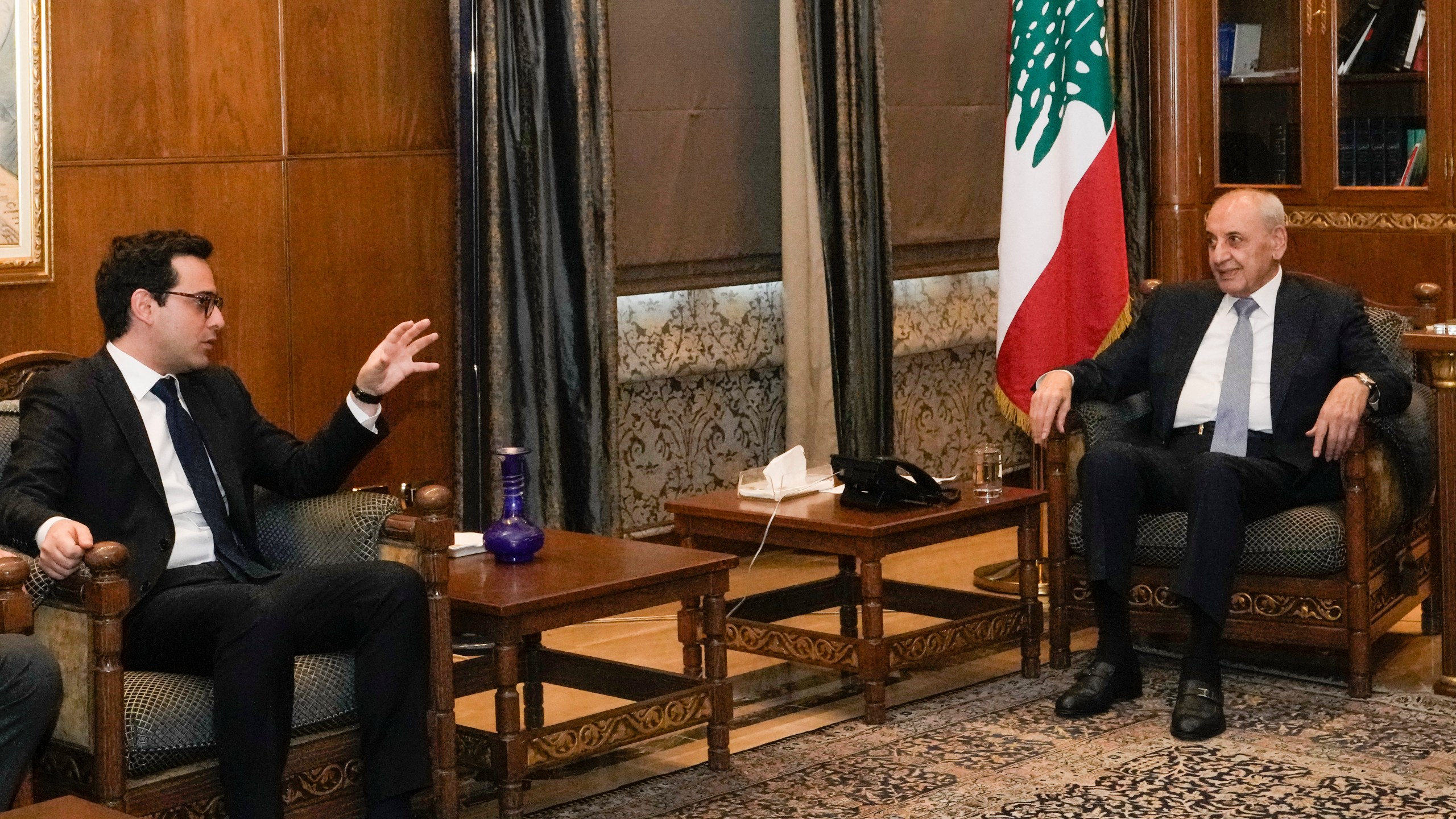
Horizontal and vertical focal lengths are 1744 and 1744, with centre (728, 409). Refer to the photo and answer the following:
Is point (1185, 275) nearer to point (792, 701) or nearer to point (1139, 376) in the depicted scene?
point (1139, 376)

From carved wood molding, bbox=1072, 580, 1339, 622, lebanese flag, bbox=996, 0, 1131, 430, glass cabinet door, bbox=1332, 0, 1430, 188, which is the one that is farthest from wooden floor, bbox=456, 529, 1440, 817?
glass cabinet door, bbox=1332, 0, 1430, 188

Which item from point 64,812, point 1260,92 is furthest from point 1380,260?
point 64,812

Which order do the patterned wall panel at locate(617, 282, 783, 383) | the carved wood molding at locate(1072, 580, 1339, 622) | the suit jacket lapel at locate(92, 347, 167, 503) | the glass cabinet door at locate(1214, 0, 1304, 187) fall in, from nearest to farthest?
the suit jacket lapel at locate(92, 347, 167, 503) → the carved wood molding at locate(1072, 580, 1339, 622) → the patterned wall panel at locate(617, 282, 783, 383) → the glass cabinet door at locate(1214, 0, 1304, 187)

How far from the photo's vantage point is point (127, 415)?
10.4 ft

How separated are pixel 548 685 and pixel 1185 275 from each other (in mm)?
3079

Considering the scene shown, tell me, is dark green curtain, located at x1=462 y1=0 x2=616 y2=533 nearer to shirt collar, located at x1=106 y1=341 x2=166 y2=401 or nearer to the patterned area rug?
the patterned area rug

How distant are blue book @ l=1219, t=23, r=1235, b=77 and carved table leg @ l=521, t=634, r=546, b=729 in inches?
141

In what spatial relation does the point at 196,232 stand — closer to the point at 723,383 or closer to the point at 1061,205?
the point at 723,383

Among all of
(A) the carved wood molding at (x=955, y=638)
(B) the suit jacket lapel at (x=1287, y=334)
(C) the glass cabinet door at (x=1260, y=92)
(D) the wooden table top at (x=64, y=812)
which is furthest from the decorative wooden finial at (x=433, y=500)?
(C) the glass cabinet door at (x=1260, y=92)

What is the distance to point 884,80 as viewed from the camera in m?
5.82

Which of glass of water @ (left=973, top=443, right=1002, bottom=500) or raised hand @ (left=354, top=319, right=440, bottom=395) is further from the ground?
raised hand @ (left=354, top=319, right=440, bottom=395)

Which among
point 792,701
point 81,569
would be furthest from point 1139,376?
point 81,569

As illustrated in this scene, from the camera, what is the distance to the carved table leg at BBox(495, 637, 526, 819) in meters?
3.22

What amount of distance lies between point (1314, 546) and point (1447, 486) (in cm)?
35
